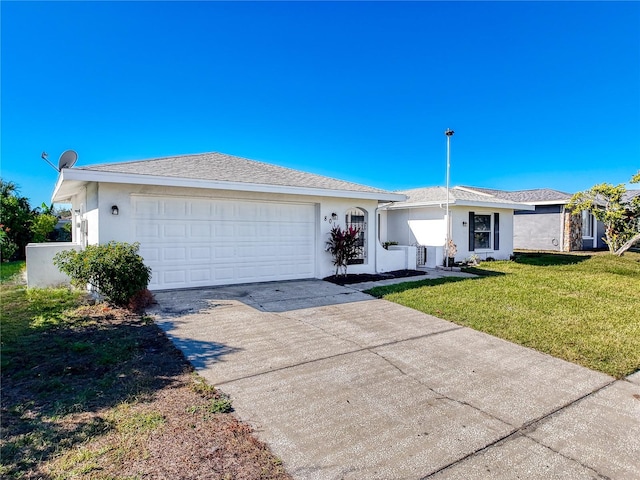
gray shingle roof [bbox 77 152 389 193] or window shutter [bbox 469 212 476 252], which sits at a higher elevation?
gray shingle roof [bbox 77 152 389 193]

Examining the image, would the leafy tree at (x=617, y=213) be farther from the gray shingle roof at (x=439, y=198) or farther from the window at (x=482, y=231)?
the window at (x=482, y=231)

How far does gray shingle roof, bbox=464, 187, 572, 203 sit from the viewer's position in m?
19.8

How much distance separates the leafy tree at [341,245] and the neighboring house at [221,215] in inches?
10.6

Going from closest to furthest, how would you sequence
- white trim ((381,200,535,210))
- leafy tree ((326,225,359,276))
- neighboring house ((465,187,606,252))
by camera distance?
leafy tree ((326,225,359,276)), white trim ((381,200,535,210)), neighboring house ((465,187,606,252))

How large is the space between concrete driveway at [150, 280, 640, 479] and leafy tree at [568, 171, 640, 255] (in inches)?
608

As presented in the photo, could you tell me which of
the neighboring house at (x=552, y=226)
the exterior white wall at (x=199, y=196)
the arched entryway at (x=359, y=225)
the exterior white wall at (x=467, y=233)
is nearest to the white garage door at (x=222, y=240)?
the exterior white wall at (x=199, y=196)

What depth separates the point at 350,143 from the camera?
71.4 feet

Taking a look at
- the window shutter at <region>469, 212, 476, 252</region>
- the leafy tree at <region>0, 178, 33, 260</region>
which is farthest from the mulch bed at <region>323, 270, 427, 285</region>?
the leafy tree at <region>0, 178, 33, 260</region>

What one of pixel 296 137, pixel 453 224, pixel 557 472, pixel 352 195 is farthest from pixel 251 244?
pixel 296 137

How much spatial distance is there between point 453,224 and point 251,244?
9.28m

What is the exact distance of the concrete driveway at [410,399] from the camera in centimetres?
260

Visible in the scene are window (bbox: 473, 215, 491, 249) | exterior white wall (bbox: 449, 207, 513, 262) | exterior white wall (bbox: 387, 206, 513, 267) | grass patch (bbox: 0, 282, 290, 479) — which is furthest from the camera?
window (bbox: 473, 215, 491, 249)

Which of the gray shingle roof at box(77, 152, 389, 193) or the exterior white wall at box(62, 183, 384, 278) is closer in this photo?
the exterior white wall at box(62, 183, 384, 278)

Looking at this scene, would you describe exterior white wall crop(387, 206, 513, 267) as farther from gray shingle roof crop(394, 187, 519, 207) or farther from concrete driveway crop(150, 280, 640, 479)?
concrete driveway crop(150, 280, 640, 479)
